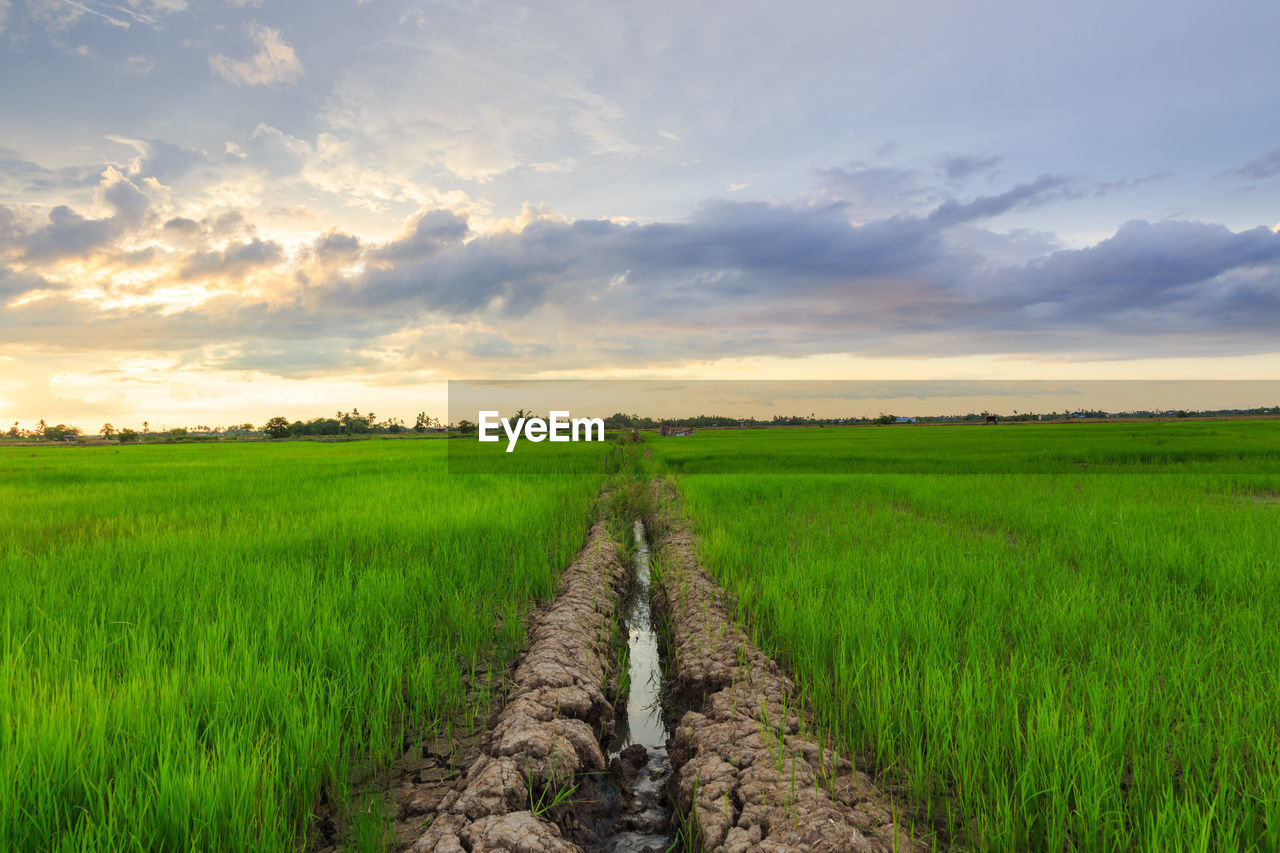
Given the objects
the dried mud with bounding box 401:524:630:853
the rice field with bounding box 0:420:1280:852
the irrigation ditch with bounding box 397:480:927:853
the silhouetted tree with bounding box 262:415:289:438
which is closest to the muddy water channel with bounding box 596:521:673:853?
the irrigation ditch with bounding box 397:480:927:853

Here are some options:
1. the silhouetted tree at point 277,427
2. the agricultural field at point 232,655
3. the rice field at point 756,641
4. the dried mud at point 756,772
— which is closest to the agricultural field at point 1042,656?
the rice field at point 756,641

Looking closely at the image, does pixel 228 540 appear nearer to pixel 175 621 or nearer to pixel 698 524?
pixel 175 621

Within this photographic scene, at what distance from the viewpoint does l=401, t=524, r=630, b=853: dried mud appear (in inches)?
72.7

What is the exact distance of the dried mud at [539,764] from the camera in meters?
1.85

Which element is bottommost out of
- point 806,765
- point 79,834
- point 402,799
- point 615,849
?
point 615,849

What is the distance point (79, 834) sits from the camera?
1.66 meters

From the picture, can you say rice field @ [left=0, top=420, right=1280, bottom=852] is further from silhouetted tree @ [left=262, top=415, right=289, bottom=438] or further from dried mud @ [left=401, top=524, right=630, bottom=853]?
silhouetted tree @ [left=262, top=415, right=289, bottom=438]

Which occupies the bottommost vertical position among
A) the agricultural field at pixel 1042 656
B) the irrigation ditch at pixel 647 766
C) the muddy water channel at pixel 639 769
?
the muddy water channel at pixel 639 769

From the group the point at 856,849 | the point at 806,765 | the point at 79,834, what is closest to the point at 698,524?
the point at 806,765

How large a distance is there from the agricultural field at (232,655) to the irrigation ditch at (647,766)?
370mm

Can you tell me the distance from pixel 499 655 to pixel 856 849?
2.50 metres

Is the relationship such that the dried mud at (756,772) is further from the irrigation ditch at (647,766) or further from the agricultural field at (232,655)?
the agricultural field at (232,655)

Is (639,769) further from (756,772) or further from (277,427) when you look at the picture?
(277,427)

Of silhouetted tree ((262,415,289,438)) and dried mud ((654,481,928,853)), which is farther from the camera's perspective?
silhouetted tree ((262,415,289,438))
